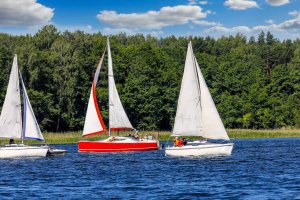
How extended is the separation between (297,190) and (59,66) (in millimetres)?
85351

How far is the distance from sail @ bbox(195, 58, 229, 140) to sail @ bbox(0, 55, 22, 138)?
19.5 metres

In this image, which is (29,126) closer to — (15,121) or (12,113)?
(15,121)

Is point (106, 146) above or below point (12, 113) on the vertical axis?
below

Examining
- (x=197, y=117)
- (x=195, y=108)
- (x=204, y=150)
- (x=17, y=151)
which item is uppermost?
(x=195, y=108)

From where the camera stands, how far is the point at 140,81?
119 meters

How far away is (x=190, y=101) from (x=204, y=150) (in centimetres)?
501

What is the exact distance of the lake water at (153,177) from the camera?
1298 inches

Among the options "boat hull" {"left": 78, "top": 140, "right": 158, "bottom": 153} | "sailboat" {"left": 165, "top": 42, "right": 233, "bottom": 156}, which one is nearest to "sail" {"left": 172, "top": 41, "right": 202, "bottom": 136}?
"sailboat" {"left": 165, "top": 42, "right": 233, "bottom": 156}

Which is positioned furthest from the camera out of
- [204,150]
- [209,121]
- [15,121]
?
[15,121]

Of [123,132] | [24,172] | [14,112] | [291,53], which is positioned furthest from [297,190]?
[291,53]

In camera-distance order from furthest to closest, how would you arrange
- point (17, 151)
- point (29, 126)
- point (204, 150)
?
1. point (29, 126)
2. point (17, 151)
3. point (204, 150)

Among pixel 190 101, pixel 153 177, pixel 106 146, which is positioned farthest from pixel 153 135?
pixel 153 177

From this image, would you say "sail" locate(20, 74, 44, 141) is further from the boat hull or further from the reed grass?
the reed grass

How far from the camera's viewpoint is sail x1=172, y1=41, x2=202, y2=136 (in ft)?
187
